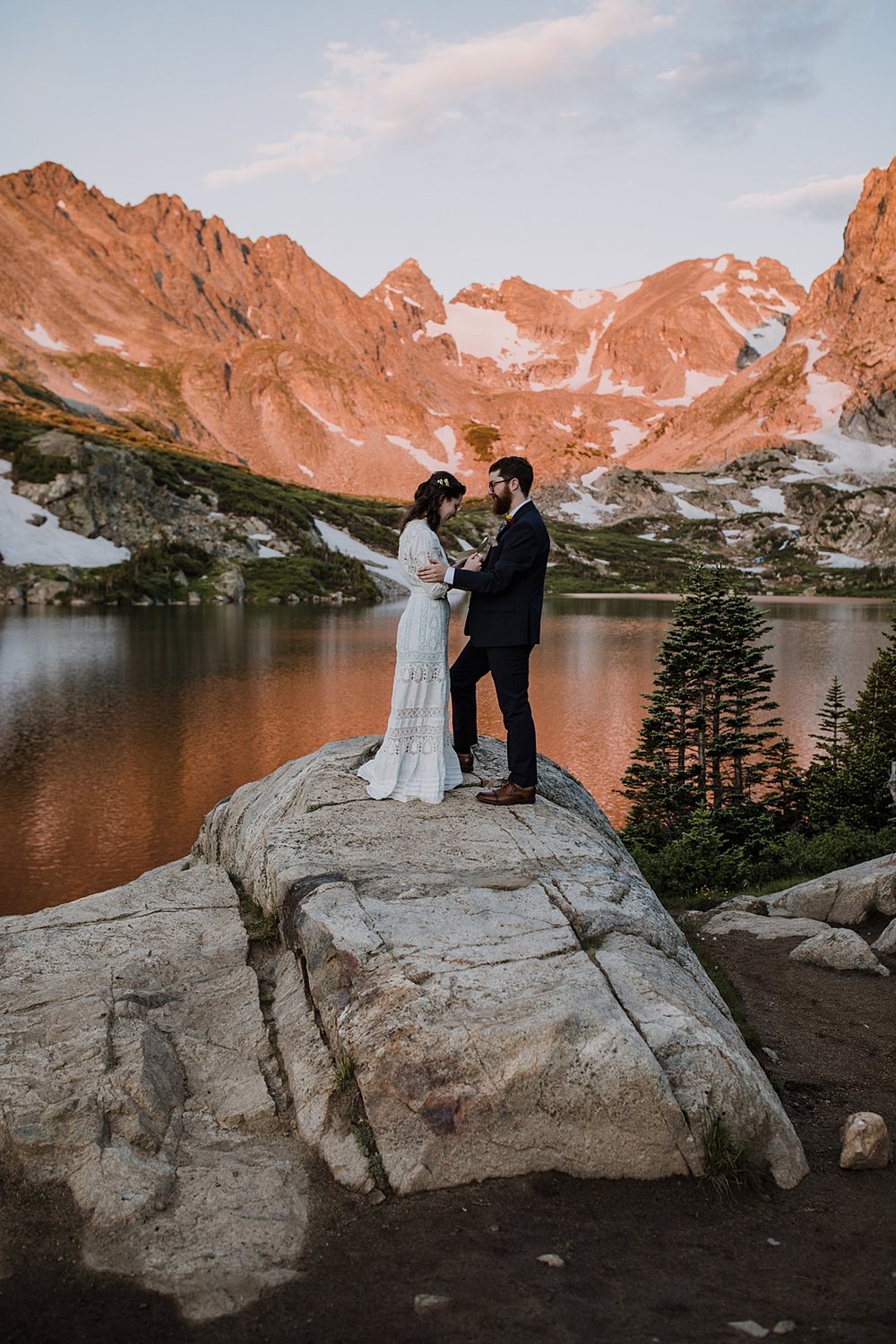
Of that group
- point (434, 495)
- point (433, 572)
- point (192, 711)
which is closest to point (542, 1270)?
point (433, 572)

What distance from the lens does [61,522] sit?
135500 mm

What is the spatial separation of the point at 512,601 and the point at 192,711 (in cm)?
3959

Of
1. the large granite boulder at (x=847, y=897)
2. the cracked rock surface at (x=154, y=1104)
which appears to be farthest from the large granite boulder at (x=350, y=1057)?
the large granite boulder at (x=847, y=897)

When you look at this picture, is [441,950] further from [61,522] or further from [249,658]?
[61,522]

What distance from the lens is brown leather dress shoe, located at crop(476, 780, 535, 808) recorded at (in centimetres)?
1098

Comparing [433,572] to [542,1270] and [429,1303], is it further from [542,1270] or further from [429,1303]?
[429,1303]

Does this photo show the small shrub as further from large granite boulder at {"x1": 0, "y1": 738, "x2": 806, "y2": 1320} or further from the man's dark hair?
the man's dark hair

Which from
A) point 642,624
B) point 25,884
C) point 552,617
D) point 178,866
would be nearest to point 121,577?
point 552,617

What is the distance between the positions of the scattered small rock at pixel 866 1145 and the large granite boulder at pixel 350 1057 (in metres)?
0.39

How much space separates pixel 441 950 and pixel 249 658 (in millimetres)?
61796

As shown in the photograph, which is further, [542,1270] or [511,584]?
[511,584]

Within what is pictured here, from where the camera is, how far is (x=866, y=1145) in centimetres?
710

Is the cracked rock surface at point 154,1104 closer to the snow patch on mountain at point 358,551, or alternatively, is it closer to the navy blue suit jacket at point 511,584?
the navy blue suit jacket at point 511,584

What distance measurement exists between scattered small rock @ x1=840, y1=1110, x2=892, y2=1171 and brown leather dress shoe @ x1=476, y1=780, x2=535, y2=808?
16.0 ft
